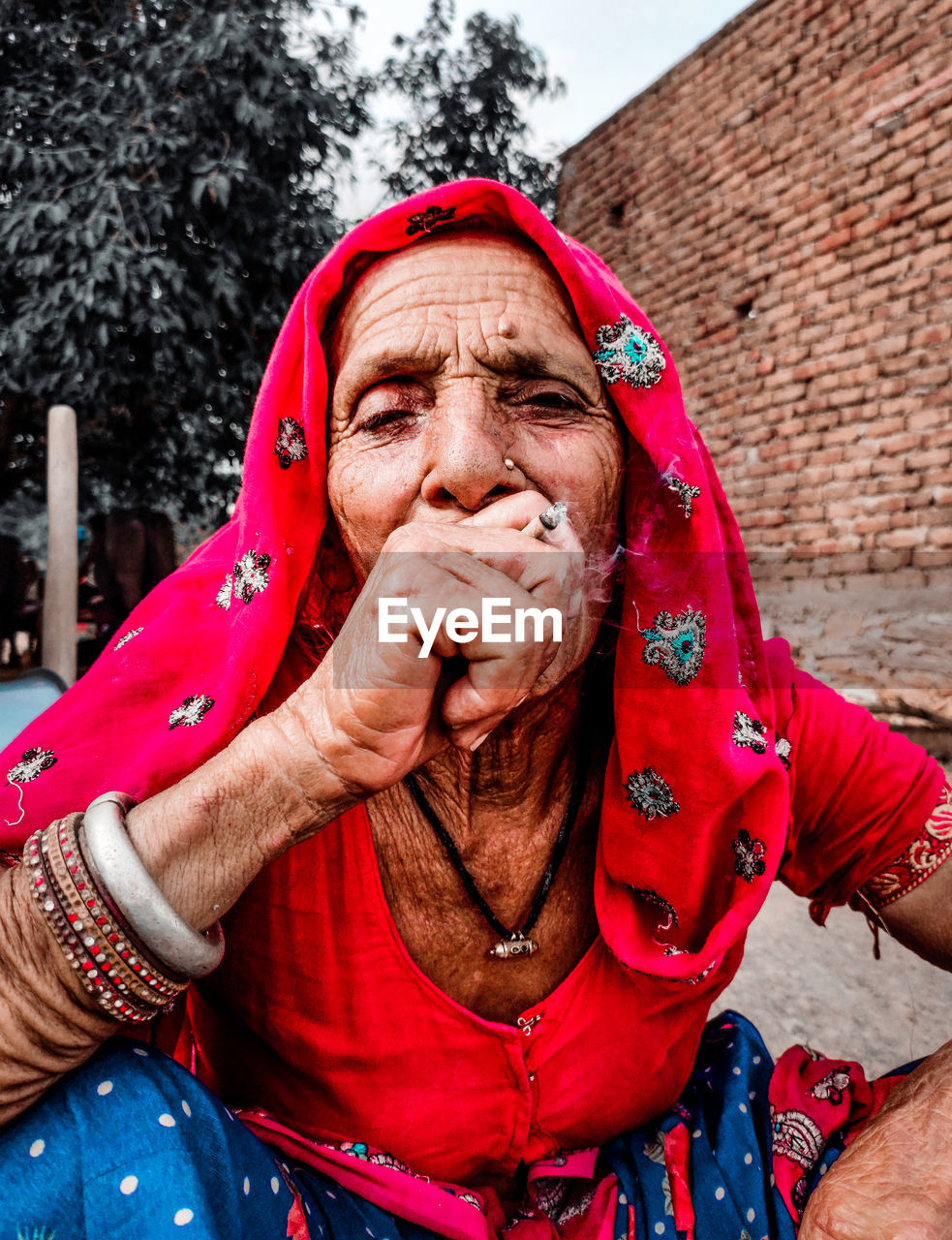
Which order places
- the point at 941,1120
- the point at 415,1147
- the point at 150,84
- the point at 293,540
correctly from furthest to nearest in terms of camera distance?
the point at 150,84 → the point at 293,540 → the point at 415,1147 → the point at 941,1120

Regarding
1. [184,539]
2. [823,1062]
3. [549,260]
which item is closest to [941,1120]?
[823,1062]

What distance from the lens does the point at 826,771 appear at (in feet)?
5.70

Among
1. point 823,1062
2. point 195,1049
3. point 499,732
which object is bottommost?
point 823,1062

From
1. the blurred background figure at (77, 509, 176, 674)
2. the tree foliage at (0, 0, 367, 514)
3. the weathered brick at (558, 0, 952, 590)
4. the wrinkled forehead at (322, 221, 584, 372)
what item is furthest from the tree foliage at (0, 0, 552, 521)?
the wrinkled forehead at (322, 221, 584, 372)

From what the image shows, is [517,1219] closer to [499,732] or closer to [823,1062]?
[823,1062]

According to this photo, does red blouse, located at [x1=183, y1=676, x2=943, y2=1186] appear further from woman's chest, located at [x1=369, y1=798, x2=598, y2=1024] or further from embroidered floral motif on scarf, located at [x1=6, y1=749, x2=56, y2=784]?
embroidered floral motif on scarf, located at [x1=6, y1=749, x2=56, y2=784]

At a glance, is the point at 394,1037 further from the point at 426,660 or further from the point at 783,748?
the point at 783,748

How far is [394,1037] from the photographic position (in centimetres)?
153

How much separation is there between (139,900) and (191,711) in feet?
1.48

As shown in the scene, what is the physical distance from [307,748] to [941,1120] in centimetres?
125

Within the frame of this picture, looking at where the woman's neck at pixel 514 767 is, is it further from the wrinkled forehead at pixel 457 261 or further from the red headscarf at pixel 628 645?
the wrinkled forehead at pixel 457 261

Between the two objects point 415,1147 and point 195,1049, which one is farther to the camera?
point 195,1049

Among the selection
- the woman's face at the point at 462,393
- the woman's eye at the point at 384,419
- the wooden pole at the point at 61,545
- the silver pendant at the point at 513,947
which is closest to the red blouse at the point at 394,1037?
the silver pendant at the point at 513,947

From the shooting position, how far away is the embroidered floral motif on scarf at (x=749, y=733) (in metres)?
1.51
